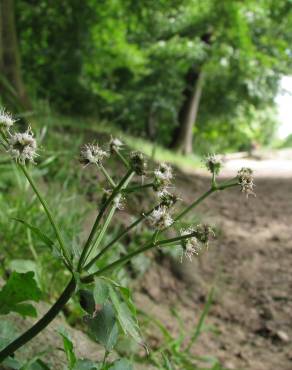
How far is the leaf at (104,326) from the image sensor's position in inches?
39.1

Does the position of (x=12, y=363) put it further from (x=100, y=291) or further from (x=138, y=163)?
(x=138, y=163)

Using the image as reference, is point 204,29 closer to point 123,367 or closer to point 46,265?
point 46,265

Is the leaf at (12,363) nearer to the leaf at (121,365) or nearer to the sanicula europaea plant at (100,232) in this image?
the sanicula europaea plant at (100,232)

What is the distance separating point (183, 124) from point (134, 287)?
10612 millimetres

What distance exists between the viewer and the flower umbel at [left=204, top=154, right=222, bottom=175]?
1056 millimetres

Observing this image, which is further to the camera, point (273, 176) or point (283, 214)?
point (273, 176)

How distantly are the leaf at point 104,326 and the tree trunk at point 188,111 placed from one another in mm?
12180

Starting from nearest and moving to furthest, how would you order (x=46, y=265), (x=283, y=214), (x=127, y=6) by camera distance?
(x=46, y=265) < (x=283, y=214) < (x=127, y=6)

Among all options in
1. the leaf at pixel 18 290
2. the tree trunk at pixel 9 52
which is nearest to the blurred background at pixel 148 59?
the tree trunk at pixel 9 52

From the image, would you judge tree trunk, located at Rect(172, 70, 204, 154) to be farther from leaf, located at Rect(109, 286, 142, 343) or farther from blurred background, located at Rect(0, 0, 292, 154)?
leaf, located at Rect(109, 286, 142, 343)

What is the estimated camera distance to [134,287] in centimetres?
304

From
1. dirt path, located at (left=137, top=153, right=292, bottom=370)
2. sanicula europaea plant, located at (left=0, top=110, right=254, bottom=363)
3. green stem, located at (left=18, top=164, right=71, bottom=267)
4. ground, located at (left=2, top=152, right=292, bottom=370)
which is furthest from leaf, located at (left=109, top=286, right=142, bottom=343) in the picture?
dirt path, located at (left=137, top=153, right=292, bottom=370)

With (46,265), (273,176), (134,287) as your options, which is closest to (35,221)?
(46,265)

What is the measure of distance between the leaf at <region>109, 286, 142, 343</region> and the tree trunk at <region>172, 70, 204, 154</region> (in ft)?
40.0
